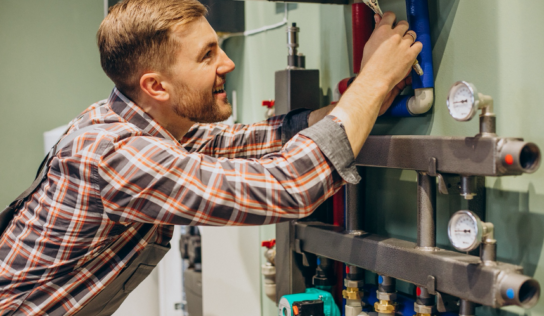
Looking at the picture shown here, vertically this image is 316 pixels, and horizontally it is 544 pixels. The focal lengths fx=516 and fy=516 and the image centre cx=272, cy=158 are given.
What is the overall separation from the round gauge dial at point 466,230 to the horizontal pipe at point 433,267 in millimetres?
35

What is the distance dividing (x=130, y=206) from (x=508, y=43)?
0.67m

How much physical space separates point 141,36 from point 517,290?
0.76m

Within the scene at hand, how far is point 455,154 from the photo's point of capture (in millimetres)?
806

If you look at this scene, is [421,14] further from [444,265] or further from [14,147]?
[14,147]

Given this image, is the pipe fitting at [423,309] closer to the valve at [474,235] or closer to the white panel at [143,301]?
the valve at [474,235]

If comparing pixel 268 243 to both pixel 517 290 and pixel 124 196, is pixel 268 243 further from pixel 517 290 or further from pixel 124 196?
pixel 517 290

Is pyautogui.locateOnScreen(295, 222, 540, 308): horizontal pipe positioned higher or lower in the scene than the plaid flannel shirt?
lower

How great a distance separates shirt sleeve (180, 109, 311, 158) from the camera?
1230mm

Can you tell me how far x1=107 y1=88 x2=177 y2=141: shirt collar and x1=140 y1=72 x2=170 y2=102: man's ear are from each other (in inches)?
1.6

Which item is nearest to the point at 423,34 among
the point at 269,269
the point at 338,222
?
the point at 338,222

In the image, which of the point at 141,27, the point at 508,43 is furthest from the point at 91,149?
the point at 508,43

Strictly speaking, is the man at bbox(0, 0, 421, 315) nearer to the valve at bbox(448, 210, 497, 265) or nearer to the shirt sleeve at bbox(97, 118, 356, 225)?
the shirt sleeve at bbox(97, 118, 356, 225)

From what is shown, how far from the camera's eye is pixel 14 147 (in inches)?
87.7

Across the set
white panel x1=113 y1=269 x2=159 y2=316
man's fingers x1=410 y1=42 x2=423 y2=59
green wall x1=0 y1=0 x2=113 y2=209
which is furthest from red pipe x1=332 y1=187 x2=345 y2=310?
green wall x1=0 y1=0 x2=113 y2=209
